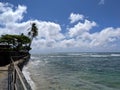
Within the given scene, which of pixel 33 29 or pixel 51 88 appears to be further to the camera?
pixel 33 29

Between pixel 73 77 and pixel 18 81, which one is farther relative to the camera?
pixel 73 77

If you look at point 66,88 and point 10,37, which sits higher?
point 10,37

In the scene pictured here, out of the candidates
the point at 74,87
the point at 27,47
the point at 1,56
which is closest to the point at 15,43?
the point at 27,47

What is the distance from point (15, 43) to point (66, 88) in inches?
1555

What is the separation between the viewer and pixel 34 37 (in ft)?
245

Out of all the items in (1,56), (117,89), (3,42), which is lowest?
(117,89)

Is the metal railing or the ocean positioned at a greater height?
the metal railing

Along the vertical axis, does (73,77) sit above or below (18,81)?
below

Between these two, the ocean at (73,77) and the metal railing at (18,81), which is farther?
the ocean at (73,77)

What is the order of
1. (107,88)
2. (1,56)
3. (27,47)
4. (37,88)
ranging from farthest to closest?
(27,47) → (1,56) → (107,88) → (37,88)

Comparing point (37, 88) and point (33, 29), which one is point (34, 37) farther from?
point (37, 88)

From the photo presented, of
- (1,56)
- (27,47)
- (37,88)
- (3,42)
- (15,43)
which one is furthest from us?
(27,47)

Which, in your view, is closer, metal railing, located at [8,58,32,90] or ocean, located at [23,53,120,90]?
metal railing, located at [8,58,32,90]

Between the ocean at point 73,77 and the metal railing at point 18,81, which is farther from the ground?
the metal railing at point 18,81
